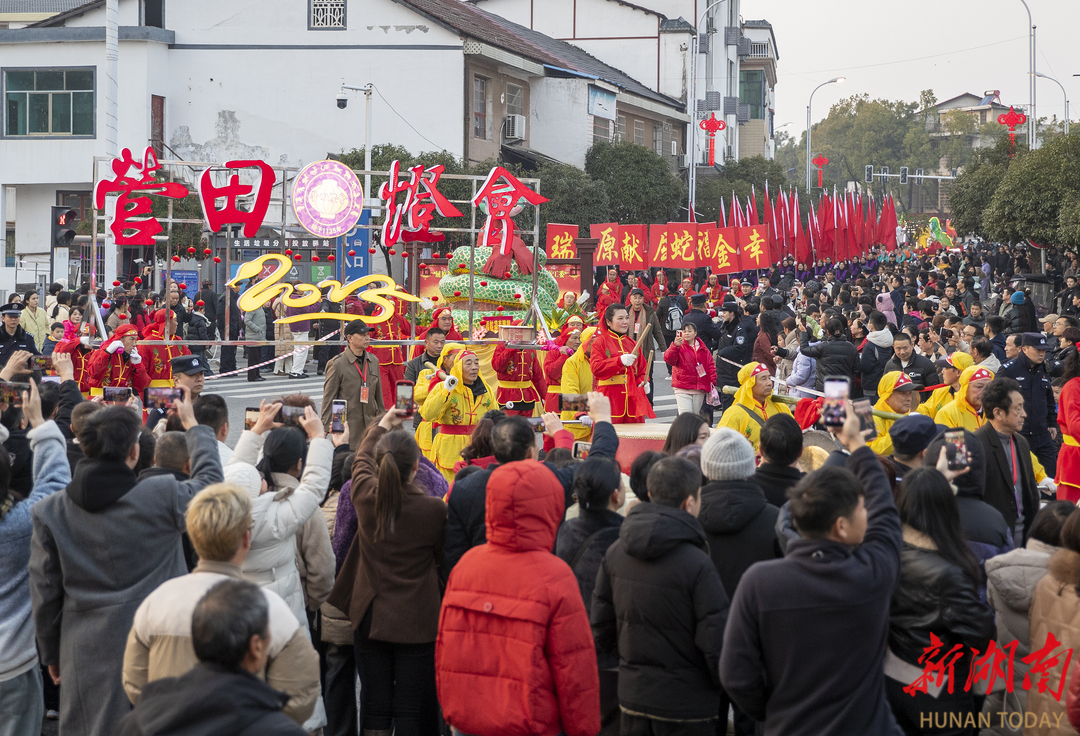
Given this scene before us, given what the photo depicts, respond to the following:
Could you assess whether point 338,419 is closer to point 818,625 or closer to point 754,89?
point 818,625

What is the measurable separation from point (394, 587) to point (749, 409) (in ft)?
13.5

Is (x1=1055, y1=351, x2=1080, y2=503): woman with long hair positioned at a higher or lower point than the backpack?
lower

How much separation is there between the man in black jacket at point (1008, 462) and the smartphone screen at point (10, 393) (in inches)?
201

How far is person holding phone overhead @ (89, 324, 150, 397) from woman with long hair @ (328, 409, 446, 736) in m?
6.59

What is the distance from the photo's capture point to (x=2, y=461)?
4.55m

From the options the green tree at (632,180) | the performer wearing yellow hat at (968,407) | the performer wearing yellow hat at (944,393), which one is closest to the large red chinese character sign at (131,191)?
the performer wearing yellow hat at (944,393)

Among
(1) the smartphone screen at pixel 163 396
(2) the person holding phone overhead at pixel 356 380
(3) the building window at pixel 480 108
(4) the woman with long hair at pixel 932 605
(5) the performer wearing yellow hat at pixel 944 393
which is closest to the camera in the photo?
(4) the woman with long hair at pixel 932 605

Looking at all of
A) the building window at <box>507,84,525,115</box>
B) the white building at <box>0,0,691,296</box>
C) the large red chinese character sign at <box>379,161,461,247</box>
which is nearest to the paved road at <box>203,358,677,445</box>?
the large red chinese character sign at <box>379,161,461,247</box>

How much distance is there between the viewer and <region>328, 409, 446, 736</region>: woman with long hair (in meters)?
4.75

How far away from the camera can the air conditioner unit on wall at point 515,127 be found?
34031 millimetres

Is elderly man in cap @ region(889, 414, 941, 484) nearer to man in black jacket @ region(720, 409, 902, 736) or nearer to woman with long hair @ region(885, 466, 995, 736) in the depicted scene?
woman with long hair @ region(885, 466, 995, 736)

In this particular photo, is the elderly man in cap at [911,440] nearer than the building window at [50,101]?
Yes

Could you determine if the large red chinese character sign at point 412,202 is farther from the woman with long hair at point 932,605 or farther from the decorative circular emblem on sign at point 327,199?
the woman with long hair at point 932,605

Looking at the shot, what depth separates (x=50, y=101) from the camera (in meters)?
31.7
